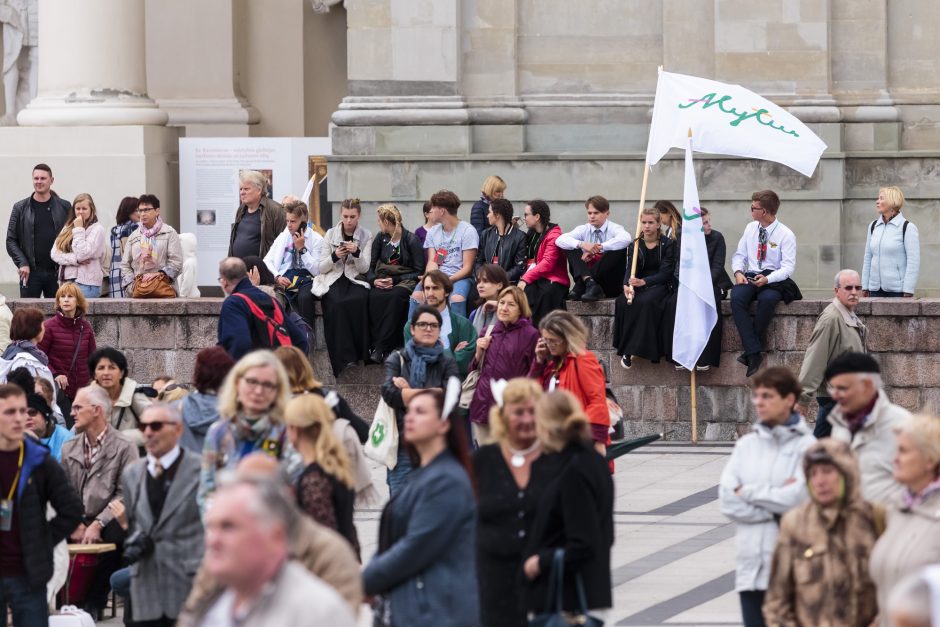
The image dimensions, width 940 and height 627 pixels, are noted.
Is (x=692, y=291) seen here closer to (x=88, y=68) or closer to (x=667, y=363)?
(x=667, y=363)

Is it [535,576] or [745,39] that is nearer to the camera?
[535,576]

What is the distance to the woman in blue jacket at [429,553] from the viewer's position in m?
7.67

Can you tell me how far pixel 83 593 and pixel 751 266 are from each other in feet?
26.2

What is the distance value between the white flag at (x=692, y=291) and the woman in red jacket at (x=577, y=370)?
533 cm

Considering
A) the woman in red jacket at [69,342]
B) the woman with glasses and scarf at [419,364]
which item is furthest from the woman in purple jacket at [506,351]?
the woman in red jacket at [69,342]

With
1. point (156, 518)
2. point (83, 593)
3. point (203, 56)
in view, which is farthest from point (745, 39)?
point (156, 518)

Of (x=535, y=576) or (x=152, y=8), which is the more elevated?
(x=152, y=8)

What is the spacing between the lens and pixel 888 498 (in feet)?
27.6

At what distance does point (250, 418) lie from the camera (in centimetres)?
879

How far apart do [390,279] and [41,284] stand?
13.0 feet

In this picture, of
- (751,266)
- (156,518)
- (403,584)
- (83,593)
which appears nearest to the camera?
(403,584)

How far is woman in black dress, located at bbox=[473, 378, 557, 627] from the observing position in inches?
334

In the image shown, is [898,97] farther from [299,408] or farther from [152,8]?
[299,408]

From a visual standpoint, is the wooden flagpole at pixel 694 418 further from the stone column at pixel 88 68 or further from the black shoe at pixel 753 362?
the stone column at pixel 88 68
